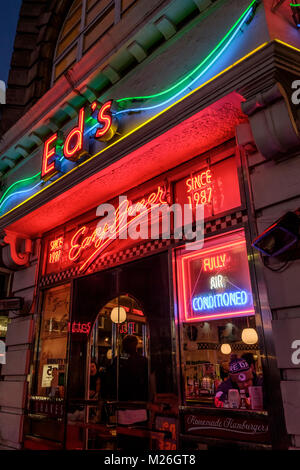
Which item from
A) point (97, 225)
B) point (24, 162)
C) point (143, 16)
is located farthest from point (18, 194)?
point (143, 16)

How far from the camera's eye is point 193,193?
16.3 ft

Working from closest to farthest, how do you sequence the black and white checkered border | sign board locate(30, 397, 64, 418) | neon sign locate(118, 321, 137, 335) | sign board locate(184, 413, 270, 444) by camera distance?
sign board locate(184, 413, 270, 444) < the black and white checkered border < neon sign locate(118, 321, 137, 335) < sign board locate(30, 397, 64, 418)

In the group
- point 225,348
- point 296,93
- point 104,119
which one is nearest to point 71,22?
point 104,119

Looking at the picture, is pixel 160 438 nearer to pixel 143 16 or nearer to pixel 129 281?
pixel 129 281

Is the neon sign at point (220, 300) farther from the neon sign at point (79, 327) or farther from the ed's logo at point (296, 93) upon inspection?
the neon sign at point (79, 327)

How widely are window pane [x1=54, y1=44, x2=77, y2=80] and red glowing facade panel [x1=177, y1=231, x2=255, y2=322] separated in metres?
6.79

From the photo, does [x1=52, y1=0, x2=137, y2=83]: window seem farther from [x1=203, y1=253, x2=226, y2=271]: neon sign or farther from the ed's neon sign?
[x1=203, y1=253, x2=226, y2=271]: neon sign

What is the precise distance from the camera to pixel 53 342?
22.6 feet

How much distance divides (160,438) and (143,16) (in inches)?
266

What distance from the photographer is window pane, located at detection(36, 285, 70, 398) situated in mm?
6473

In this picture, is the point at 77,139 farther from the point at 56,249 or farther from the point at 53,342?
the point at 53,342

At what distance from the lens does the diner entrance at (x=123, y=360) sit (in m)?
4.52

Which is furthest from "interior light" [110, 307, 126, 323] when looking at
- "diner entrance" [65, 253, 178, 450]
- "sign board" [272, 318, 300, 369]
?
"sign board" [272, 318, 300, 369]
